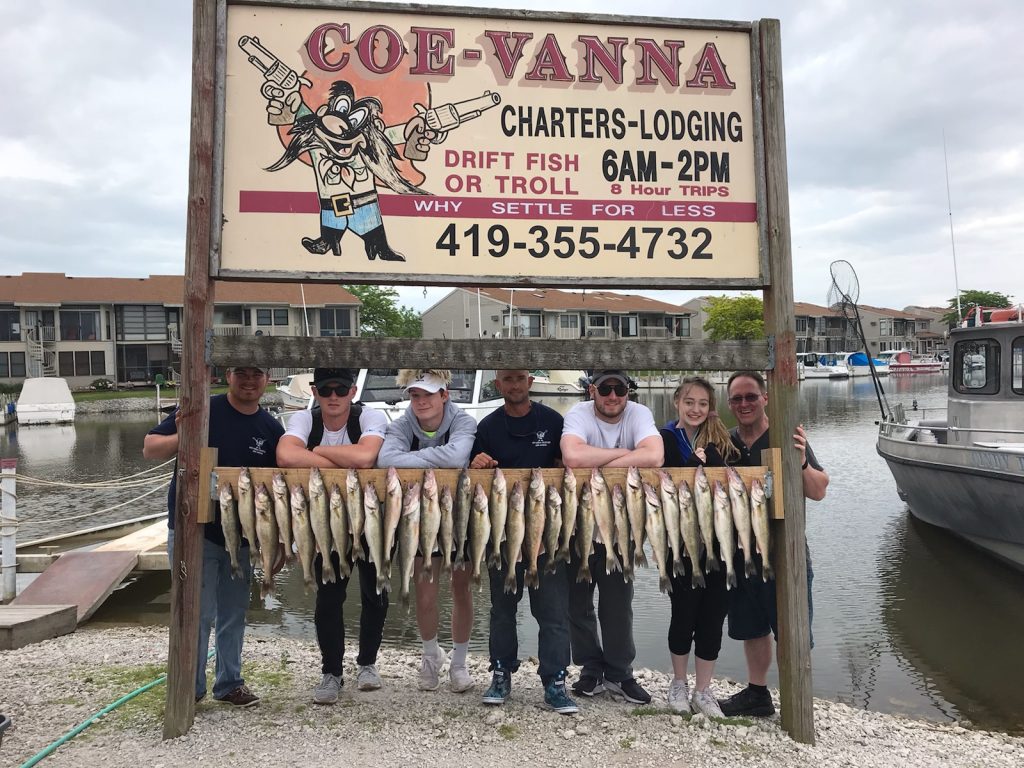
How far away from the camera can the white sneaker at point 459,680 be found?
4691mm

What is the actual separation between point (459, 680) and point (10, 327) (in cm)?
5316

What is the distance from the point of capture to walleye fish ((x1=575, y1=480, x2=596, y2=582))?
3.91m

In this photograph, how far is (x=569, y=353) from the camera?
12.9 feet

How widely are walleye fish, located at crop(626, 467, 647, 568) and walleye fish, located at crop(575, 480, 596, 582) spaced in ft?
0.67

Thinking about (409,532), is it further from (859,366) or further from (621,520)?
(859,366)

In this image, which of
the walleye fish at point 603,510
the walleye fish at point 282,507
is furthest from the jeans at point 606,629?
the walleye fish at point 282,507

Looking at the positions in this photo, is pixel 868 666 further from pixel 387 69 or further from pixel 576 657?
pixel 387 69

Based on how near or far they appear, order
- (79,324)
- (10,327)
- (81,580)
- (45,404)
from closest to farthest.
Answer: (81,580) < (45,404) < (10,327) < (79,324)

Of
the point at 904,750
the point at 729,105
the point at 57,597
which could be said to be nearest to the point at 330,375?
the point at 729,105

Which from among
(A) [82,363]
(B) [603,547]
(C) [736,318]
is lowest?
(B) [603,547]

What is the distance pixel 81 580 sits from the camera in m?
7.65

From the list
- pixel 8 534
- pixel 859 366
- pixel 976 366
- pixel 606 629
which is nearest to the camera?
pixel 606 629

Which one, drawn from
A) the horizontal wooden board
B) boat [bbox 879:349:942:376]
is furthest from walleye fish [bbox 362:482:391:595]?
boat [bbox 879:349:942:376]

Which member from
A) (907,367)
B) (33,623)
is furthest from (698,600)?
(907,367)
